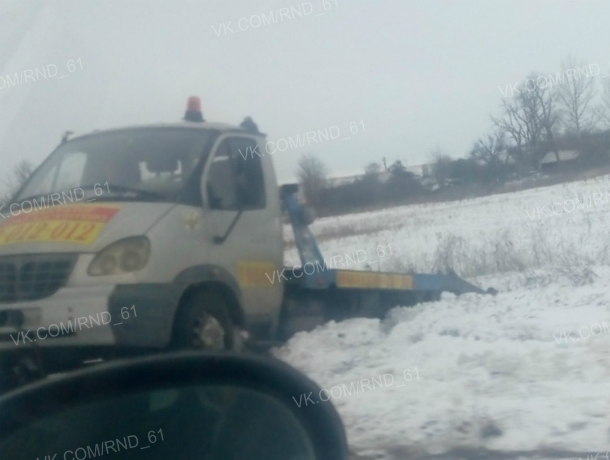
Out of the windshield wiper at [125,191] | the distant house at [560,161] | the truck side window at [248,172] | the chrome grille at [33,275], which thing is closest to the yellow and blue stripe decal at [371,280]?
the truck side window at [248,172]

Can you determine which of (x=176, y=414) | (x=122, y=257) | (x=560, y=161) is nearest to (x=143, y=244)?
(x=122, y=257)

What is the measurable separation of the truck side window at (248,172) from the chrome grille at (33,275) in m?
1.57

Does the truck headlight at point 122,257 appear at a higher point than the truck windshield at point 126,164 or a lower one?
lower

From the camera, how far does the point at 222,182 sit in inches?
229

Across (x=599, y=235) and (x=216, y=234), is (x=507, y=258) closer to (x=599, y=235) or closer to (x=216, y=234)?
(x=599, y=235)

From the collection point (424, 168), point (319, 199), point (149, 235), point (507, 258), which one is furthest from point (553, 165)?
point (149, 235)

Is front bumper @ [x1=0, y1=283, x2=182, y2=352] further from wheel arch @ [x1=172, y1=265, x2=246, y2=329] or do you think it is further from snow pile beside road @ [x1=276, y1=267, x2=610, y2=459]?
snow pile beside road @ [x1=276, y1=267, x2=610, y2=459]

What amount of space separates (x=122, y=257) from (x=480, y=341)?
312cm

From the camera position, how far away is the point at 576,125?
956 centimetres

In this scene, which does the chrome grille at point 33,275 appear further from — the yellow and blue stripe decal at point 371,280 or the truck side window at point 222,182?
the yellow and blue stripe decal at point 371,280

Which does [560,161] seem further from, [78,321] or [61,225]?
[78,321]

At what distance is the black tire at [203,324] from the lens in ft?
16.6

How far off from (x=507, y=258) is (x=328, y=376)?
153 inches

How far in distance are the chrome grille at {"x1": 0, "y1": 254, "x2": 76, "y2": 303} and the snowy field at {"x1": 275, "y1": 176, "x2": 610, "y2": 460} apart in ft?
6.83
